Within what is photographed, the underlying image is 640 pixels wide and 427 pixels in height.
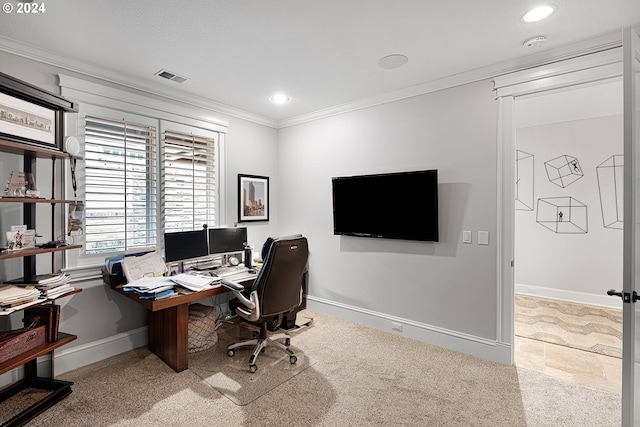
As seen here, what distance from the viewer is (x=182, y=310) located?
259 centimetres

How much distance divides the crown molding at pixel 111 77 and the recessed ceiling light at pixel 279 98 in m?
0.58

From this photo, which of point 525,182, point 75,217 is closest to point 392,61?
point 75,217

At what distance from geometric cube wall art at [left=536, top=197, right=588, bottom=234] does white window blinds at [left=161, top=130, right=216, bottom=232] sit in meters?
4.84

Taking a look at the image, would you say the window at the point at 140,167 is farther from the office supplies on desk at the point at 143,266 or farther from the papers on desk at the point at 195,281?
the papers on desk at the point at 195,281

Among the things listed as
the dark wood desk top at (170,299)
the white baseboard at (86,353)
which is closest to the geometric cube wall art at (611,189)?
the dark wood desk top at (170,299)

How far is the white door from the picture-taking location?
4.81 ft

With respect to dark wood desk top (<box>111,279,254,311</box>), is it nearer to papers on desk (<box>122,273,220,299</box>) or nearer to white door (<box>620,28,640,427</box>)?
papers on desk (<box>122,273,220,299</box>)

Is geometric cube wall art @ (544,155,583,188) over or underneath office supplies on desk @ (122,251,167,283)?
over

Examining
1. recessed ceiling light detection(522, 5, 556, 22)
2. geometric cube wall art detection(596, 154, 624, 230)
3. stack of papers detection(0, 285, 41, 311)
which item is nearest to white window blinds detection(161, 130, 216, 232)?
stack of papers detection(0, 285, 41, 311)

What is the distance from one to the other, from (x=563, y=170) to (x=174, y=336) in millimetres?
5508

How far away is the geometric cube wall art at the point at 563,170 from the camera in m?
4.51

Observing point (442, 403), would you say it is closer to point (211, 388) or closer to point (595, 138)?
point (211, 388)

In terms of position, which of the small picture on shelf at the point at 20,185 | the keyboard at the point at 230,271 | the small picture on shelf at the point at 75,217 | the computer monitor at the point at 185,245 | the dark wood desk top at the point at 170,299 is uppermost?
the small picture on shelf at the point at 20,185

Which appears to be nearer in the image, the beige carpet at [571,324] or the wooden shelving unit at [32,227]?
the wooden shelving unit at [32,227]
